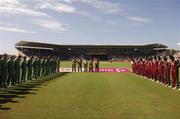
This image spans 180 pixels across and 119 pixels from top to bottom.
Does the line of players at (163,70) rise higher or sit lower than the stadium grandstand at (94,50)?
lower

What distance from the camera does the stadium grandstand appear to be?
136 meters

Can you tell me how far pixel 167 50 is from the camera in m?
140

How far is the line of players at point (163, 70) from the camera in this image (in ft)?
71.0

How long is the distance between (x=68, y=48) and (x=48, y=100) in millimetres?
126060

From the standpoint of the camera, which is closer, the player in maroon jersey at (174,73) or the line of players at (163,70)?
the player in maroon jersey at (174,73)

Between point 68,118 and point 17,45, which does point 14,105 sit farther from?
point 17,45

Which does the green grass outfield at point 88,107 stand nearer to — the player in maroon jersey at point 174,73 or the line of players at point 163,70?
the player in maroon jersey at point 174,73

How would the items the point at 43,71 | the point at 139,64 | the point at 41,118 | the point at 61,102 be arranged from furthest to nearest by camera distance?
the point at 139,64
the point at 43,71
the point at 61,102
the point at 41,118

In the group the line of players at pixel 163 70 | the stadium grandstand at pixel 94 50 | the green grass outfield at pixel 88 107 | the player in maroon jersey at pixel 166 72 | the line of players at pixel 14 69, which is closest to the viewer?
the green grass outfield at pixel 88 107

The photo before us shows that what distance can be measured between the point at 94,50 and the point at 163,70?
117 metres

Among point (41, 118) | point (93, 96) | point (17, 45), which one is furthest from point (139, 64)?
point (17, 45)

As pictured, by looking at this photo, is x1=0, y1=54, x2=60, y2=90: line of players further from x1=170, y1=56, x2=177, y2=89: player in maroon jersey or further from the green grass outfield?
x1=170, y1=56, x2=177, y2=89: player in maroon jersey

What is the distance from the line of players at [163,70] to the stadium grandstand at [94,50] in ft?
337

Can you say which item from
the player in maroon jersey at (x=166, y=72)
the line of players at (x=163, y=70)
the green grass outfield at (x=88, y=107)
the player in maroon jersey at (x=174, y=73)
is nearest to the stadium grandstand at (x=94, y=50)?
the line of players at (x=163, y=70)
